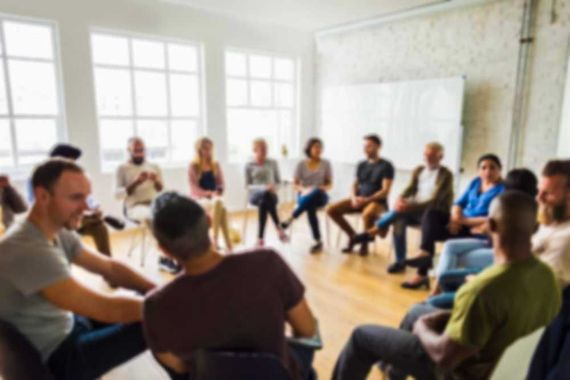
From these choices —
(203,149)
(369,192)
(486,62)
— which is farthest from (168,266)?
(486,62)

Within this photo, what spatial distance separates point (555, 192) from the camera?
1.80 metres

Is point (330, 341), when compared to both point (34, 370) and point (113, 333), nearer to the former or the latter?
point (113, 333)

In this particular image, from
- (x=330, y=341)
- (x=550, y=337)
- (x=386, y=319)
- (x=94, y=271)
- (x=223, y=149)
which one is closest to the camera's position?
(x=550, y=337)

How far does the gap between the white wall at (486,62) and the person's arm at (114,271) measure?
13.2ft

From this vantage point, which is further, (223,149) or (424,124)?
(223,149)

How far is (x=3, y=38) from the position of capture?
12.6 feet

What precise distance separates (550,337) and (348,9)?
4425 mm

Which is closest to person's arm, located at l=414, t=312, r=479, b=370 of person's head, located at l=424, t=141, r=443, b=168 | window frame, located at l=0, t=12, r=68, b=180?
person's head, located at l=424, t=141, r=443, b=168

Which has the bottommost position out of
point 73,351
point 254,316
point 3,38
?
point 73,351

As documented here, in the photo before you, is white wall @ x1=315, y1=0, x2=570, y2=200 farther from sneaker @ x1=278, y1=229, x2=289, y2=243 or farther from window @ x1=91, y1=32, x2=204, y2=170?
window @ x1=91, y1=32, x2=204, y2=170

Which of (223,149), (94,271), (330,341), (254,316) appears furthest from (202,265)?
(223,149)

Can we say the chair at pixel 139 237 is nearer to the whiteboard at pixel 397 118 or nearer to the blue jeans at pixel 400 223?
the blue jeans at pixel 400 223

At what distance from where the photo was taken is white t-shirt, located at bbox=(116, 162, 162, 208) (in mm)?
3666

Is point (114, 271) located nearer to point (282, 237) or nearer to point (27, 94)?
point (282, 237)
